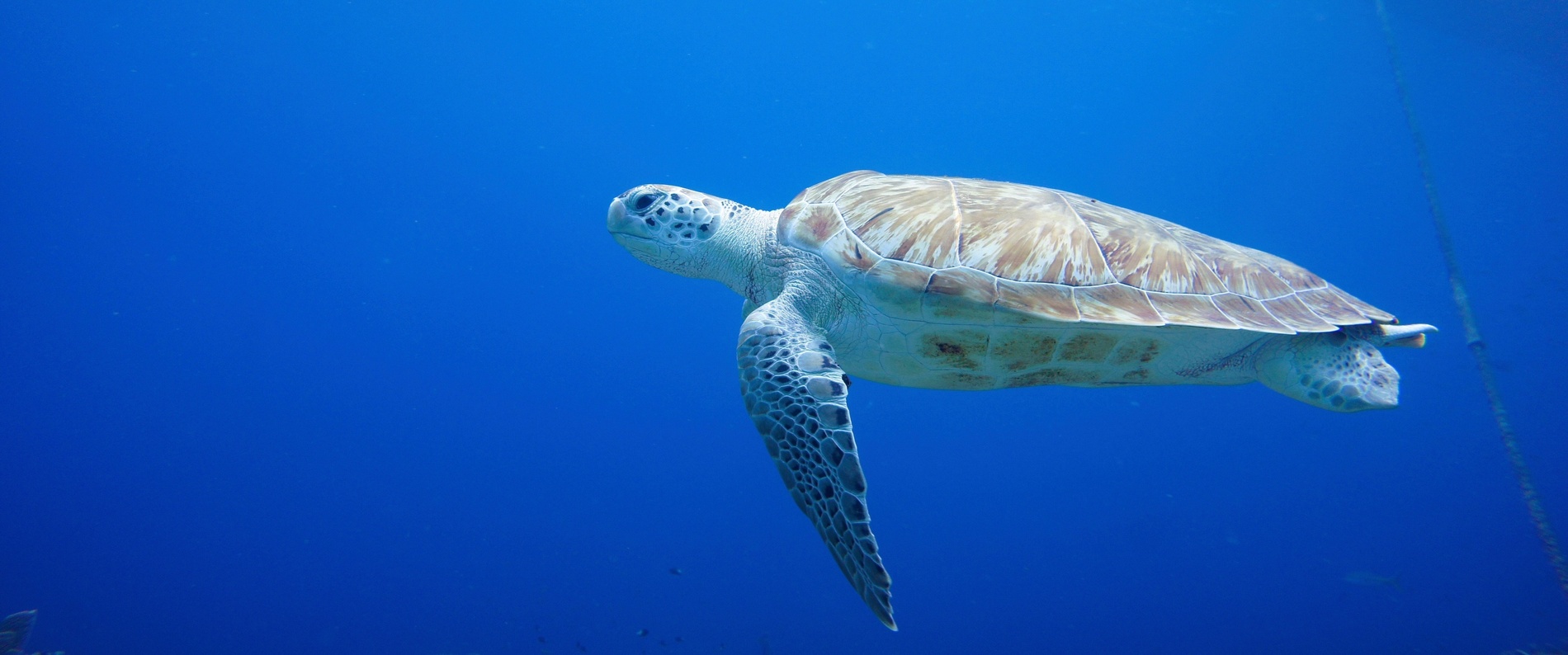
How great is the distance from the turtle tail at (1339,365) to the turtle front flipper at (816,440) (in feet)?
6.98

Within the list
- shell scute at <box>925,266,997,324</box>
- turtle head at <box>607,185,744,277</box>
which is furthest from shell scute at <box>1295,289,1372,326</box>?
turtle head at <box>607,185,744,277</box>

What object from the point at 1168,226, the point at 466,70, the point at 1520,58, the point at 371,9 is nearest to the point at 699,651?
the point at 1168,226

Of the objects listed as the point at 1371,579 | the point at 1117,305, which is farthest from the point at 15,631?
the point at 1371,579

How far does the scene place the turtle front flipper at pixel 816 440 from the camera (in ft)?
5.37

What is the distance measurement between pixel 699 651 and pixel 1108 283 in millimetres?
5722

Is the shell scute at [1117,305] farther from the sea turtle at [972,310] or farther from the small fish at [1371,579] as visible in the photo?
the small fish at [1371,579]

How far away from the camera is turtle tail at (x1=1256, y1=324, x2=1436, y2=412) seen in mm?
2414

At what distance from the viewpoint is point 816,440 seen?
5.77 feet

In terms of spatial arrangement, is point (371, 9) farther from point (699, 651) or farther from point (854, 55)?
point (699, 651)

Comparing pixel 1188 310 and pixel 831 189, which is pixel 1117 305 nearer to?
pixel 1188 310

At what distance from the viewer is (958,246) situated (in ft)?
6.95

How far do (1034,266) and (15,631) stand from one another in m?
8.91

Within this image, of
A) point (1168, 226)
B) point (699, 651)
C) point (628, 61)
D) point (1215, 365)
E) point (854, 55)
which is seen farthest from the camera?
point (854, 55)

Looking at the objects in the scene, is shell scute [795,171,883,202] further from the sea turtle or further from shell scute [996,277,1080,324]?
shell scute [996,277,1080,324]
